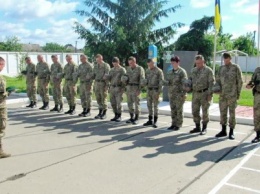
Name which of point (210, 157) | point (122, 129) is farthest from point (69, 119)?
point (210, 157)

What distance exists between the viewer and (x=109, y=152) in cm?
611

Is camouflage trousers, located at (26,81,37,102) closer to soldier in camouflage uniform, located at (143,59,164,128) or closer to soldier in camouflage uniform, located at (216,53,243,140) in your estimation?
soldier in camouflage uniform, located at (143,59,164,128)

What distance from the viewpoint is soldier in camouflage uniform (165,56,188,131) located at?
25.8 ft

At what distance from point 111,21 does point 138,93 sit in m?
8.91

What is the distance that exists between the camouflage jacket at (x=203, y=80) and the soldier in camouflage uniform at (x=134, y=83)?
1614 millimetres

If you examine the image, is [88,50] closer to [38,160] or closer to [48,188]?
[38,160]

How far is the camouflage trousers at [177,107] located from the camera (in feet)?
26.0

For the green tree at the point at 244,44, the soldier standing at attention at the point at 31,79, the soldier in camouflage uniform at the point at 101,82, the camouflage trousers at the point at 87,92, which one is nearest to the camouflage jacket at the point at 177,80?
the soldier in camouflage uniform at the point at 101,82

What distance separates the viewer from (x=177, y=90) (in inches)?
312

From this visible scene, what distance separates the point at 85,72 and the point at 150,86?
8.25ft

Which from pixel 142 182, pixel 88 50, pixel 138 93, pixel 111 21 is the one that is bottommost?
pixel 142 182

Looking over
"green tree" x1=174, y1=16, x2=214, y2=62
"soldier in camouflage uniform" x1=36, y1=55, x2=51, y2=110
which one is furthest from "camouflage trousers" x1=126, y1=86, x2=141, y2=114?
"green tree" x1=174, y1=16, x2=214, y2=62

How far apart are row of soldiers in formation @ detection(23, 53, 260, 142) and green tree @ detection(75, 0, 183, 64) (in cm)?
567

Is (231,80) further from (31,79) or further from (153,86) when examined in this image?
(31,79)
